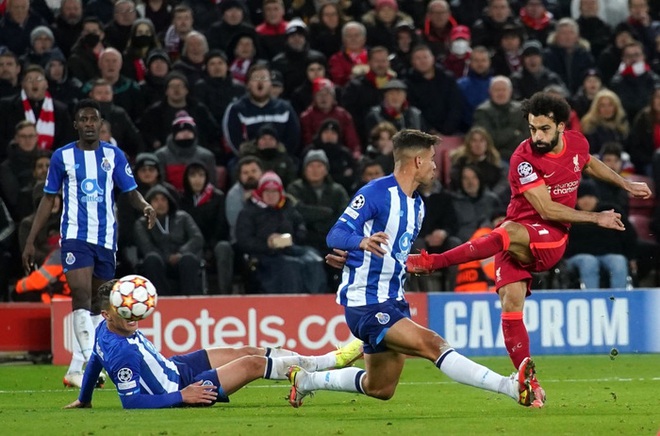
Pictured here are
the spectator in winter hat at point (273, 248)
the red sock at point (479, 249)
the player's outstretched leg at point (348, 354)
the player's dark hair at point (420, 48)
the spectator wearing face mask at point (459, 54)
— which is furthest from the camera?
the spectator wearing face mask at point (459, 54)

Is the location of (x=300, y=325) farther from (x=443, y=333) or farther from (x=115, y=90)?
(x=115, y=90)

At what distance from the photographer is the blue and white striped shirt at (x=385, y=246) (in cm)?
848

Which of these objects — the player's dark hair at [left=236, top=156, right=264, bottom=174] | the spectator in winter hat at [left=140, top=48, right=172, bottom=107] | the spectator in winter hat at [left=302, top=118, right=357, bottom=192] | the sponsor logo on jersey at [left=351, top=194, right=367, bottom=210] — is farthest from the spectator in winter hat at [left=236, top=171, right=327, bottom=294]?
the sponsor logo on jersey at [left=351, top=194, right=367, bottom=210]

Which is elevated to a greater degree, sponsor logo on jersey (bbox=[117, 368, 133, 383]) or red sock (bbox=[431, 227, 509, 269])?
red sock (bbox=[431, 227, 509, 269])

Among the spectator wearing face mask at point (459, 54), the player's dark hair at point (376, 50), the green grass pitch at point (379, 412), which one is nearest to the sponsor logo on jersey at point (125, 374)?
the green grass pitch at point (379, 412)

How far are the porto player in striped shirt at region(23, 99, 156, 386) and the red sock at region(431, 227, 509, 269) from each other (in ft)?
9.98

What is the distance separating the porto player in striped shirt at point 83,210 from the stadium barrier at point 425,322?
2846 millimetres

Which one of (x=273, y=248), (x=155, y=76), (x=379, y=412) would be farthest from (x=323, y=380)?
(x=155, y=76)

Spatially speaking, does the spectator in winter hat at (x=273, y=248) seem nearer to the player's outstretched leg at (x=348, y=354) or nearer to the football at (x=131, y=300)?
the player's outstretched leg at (x=348, y=354)

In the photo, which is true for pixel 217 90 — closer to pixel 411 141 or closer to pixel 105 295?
pixel 105 295

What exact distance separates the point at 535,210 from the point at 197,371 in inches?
104

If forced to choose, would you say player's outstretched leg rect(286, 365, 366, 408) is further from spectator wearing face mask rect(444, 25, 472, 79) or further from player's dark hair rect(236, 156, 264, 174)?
spectator wearing face mask rect(444, 25, 472, 79)

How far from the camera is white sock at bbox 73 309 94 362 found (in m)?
11.1

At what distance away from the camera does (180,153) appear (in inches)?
629
